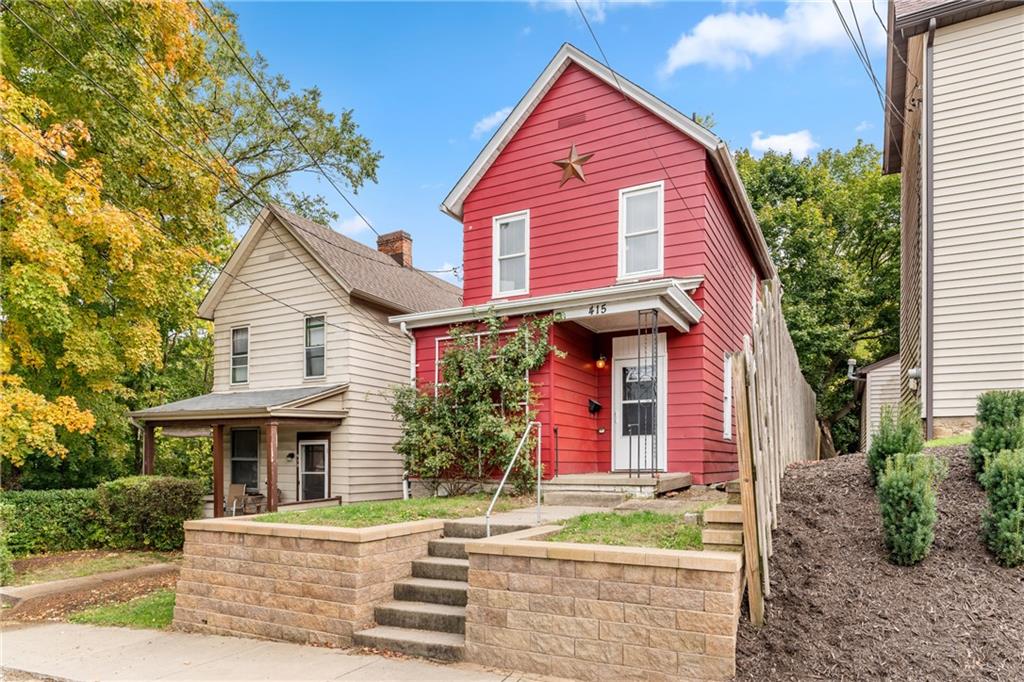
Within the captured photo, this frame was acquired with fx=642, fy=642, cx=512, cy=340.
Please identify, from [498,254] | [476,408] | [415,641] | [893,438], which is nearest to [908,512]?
[893,438]

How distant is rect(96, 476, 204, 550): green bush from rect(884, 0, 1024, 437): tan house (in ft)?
41.6

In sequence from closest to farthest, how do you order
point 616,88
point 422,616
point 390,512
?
1. point 422,616
2. point 390,512
3. point 616,88

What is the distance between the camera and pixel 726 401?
1109cm

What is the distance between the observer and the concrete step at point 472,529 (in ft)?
20.6

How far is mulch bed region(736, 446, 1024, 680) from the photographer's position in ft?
12.7

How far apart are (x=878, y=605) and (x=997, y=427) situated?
2492 millimetres

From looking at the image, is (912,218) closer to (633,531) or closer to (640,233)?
(640,233)

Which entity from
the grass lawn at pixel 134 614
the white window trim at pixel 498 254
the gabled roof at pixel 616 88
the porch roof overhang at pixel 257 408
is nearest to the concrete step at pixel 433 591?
the grass lawn at pixel 134 614

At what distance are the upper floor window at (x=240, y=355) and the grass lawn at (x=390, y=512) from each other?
8.63 m

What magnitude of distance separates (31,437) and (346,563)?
7.76 meters

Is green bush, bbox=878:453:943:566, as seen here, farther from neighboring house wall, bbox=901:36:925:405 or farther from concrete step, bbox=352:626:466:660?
neighboring house wall, bbox=901:36:925:405

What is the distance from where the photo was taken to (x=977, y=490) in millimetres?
5562

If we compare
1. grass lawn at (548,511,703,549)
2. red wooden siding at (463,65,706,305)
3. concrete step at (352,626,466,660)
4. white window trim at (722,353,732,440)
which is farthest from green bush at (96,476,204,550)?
white window trim at (722,353,732,440)

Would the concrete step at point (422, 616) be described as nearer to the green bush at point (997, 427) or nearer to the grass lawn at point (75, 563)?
the green bush at point (997, 427)
